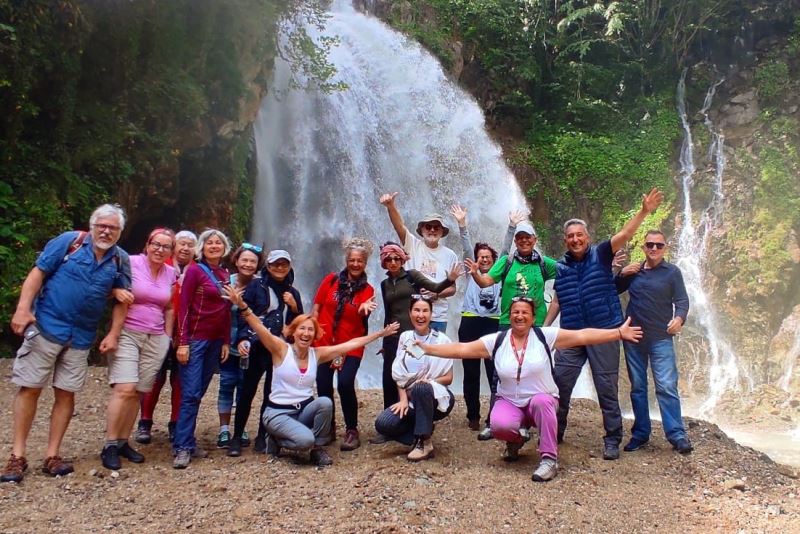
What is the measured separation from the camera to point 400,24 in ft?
57.6

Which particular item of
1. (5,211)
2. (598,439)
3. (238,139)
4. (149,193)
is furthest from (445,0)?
(598,439)

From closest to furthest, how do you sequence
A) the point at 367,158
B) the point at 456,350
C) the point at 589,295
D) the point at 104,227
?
1. the point at 104,227
2. the point at 456,350
3. the point at 589,295
4. the point at 367,158

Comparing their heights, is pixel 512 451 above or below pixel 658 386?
below

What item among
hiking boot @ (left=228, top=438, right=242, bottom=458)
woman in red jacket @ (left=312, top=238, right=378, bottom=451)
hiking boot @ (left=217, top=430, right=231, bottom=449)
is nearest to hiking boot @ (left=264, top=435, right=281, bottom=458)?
hiking boot @ (left=228, top=438, right=242, bottom=458)

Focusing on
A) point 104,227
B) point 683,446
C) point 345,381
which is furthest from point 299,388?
point 683,446

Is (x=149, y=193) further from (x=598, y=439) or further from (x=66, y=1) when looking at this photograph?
(x=598, y=439)

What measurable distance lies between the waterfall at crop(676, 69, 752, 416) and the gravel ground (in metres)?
10.0

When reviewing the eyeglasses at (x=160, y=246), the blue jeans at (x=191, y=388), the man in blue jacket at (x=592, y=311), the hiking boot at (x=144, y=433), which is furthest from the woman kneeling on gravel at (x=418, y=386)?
the hiking boot at (x=144, y=433)

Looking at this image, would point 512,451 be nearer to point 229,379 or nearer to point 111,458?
point 229,379

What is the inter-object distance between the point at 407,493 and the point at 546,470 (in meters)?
1.02

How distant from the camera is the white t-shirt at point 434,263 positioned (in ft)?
16.0

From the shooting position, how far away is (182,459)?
4117mm

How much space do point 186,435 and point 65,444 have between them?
1213 millimetres

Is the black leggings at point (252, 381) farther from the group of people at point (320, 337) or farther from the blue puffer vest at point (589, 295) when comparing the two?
the blue puffer vest at point (589, 295)
